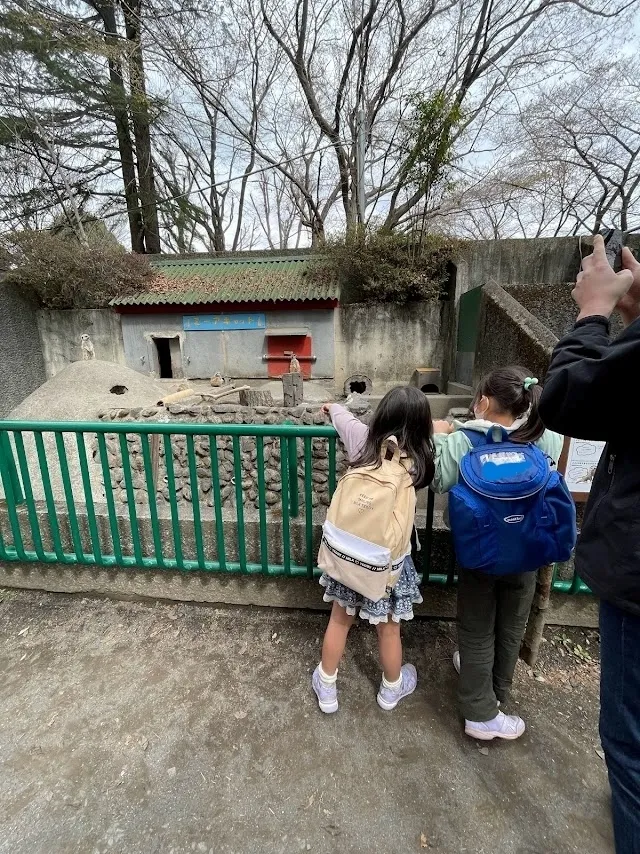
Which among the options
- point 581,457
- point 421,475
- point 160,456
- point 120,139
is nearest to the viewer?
point 421,475

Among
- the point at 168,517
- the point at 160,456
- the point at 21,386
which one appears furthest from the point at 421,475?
the point at 21,386

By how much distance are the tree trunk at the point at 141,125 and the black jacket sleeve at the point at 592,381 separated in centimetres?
1863

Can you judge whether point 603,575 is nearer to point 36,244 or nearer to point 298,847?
point 298,847

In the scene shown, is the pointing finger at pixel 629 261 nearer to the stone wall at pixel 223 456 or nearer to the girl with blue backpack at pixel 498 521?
the girl with blue backpack at pixel 498 521

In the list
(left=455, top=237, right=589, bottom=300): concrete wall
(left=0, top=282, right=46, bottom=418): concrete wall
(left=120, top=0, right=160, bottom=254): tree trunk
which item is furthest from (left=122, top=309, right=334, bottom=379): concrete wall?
(left=120, top=0, right=160, bottom=254): tree trunk

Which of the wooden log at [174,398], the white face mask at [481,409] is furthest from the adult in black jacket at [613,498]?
the wooden log at [174,398]

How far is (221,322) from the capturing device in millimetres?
11758

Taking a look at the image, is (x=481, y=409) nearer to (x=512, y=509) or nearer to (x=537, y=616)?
(x=512, y=509)

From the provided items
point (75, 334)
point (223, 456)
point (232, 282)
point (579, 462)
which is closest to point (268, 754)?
point (579, 462)

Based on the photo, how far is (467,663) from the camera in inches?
65.2

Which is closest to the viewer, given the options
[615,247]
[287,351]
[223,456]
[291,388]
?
[615,247]

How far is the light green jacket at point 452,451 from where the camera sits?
62.0 inches

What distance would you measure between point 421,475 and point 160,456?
4841 millimetres

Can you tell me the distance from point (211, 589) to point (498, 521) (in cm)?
181
